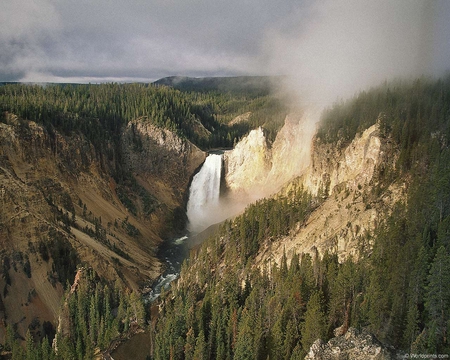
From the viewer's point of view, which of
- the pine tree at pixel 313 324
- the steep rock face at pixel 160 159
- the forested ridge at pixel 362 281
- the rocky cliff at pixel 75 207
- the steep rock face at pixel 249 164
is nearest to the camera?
the forested ridge at pixel 362 281

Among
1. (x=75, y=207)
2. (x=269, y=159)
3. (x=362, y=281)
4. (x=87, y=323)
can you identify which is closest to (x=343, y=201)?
(x=362, y=281)

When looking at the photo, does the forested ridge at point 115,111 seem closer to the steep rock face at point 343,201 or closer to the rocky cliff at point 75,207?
the rocky cliff at point 75,207

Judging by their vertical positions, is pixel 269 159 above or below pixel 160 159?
above

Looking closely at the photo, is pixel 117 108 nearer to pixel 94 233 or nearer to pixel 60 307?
pixel 94 233

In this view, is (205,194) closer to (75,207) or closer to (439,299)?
(75,207)

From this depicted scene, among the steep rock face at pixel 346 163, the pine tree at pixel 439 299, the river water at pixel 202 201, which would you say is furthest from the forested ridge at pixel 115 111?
the pine tree at pixel 439 299
